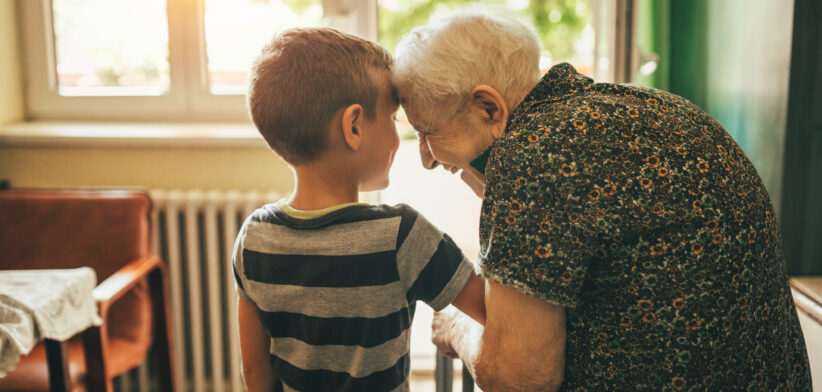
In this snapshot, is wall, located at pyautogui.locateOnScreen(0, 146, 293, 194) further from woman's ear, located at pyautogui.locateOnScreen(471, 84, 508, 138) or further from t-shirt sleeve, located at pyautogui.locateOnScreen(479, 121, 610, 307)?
t-shirt sleeve, located at pyautogui.locateOnScreen(479, 121, 610, 307)

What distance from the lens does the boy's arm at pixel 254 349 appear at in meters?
1.05

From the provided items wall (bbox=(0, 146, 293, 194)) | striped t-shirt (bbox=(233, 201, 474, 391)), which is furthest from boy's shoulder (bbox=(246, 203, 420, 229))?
wall (bbox=(0, 146, 293, 194))

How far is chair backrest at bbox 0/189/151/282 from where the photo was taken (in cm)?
220

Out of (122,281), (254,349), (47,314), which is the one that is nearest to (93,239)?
(122,281)

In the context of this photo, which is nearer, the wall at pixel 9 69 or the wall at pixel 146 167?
the wall at pixel 146 167

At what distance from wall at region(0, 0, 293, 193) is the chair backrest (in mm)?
288

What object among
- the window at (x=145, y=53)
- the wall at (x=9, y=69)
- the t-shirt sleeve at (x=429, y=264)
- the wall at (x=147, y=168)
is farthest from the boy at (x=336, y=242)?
the wall at (x=9, y=69)

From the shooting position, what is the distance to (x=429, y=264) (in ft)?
3.06

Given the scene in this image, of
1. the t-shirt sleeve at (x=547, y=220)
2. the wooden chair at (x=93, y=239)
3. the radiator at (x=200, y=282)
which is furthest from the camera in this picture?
the radiator at (x=200, y=282)

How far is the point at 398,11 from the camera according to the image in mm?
4500

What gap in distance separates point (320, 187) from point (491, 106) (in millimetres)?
285

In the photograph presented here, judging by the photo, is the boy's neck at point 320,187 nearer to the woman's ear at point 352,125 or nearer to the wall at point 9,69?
the woman's ear at point 352,125

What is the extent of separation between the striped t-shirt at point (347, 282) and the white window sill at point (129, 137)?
4.84ft

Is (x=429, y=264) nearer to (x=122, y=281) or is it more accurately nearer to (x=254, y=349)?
(x=254, y=349)
